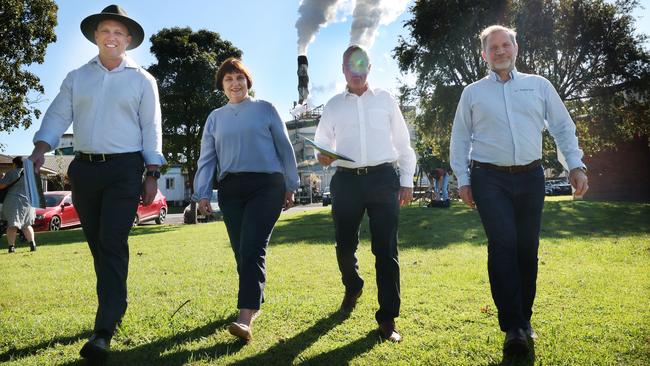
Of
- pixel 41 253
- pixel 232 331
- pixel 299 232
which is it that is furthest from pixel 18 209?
pixel 232 331

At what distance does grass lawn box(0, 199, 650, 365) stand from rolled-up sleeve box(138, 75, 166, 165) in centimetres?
140

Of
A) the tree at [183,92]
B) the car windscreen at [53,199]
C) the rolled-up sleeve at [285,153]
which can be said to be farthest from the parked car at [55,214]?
the rolled-up sleeve at [285,153]

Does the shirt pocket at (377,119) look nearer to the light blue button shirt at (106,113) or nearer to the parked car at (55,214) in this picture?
the light blue button shirt at (106,113)

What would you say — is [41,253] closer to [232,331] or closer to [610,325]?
[232,331]

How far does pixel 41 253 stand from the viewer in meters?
10.2

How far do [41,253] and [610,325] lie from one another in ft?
34.3

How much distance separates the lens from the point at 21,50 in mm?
19016

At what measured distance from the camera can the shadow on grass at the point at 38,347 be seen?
336 cm

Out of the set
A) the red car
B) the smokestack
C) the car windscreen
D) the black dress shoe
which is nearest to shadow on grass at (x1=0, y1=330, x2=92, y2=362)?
the black dress shoe

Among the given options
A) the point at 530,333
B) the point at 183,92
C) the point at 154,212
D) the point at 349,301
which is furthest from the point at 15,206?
the point at 183,92

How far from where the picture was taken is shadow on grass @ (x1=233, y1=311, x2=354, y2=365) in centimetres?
313

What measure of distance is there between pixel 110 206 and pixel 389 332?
2228mm

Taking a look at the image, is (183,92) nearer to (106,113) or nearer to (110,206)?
(106,113)

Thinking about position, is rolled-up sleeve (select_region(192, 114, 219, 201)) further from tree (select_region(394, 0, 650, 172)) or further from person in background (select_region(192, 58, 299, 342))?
tree (select_region(394, 0, 650, 172))
